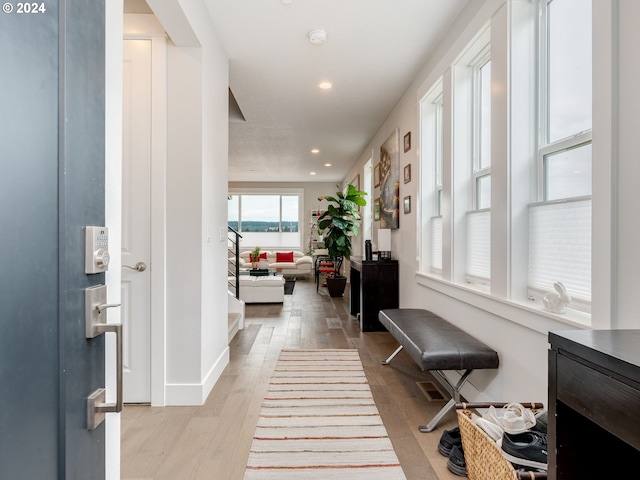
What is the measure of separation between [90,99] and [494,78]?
2139mm

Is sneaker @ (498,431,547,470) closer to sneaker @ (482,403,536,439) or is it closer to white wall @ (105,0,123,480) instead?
sneaker @ (482,403,536,439)

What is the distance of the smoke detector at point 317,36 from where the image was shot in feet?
9.09

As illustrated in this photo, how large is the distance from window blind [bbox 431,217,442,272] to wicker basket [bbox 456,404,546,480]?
1.91 metres

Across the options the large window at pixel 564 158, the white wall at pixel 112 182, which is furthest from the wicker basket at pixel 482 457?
the white wall at pixel 112 182

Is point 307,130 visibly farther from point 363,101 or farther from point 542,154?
point 542,154

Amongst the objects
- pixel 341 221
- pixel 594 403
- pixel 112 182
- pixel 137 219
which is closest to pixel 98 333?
pixel 112 182

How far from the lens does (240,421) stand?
7.18 ft

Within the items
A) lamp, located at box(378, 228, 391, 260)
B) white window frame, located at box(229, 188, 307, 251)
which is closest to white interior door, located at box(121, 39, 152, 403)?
lamp, located at box(378, 228, 391, 260)

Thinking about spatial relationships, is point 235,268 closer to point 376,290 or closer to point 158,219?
point 376,290

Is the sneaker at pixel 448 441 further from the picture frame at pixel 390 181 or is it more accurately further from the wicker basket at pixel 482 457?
the picture frame at pixel 390 181

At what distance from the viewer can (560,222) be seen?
1.75 metres

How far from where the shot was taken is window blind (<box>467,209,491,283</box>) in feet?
8.10

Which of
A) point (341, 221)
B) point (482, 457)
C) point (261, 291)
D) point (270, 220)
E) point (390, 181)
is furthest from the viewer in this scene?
point (270, 220)

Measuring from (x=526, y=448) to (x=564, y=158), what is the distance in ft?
4.32
